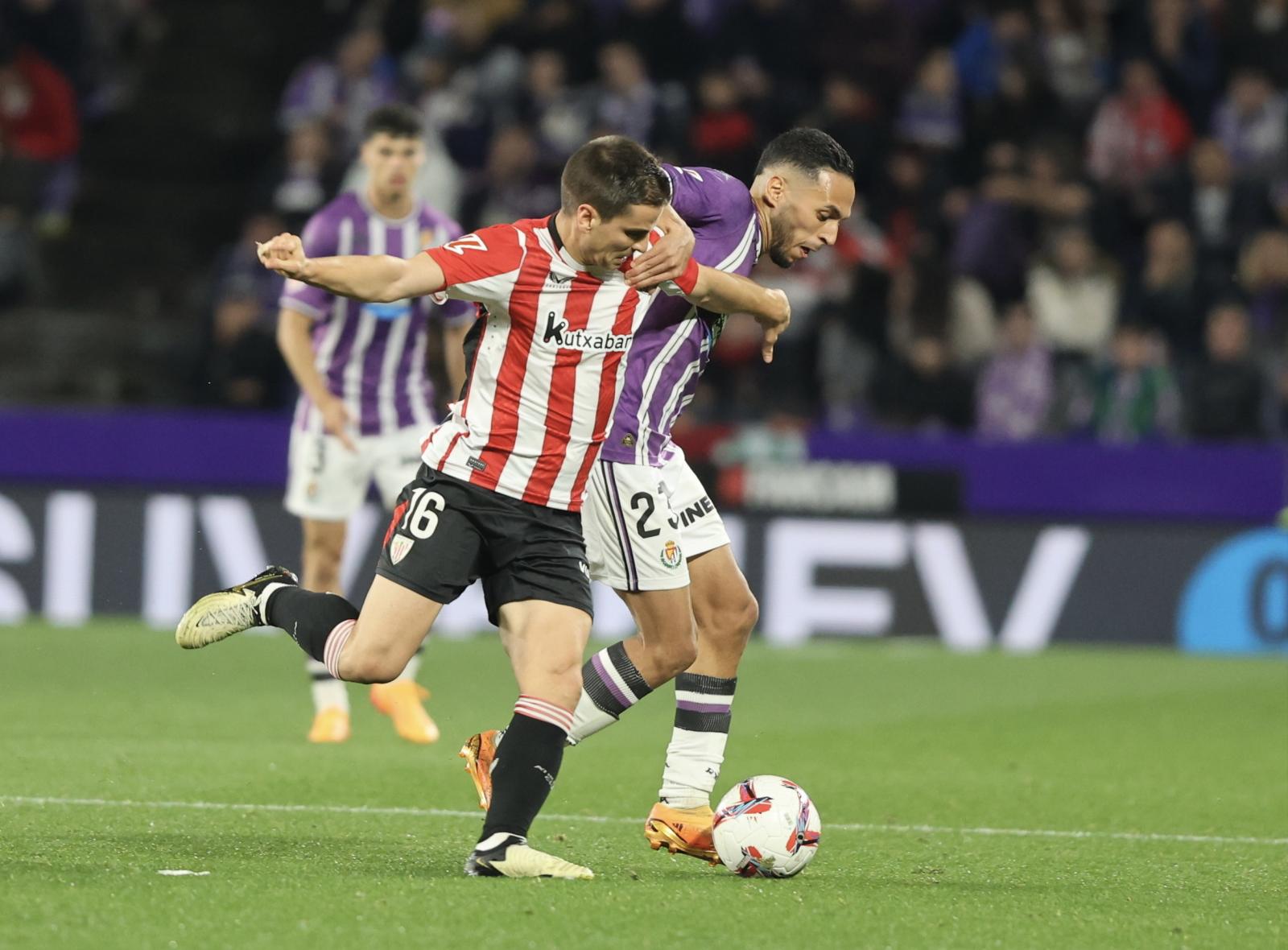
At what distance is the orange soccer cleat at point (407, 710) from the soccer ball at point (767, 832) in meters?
2.82

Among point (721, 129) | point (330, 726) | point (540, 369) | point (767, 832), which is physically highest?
point (721, 129)

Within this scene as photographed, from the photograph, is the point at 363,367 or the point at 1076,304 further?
the point at 1076,304

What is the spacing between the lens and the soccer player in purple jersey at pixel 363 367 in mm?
8391

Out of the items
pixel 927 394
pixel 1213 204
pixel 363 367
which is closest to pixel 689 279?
pixel 363 367

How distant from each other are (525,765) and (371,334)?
3617 millimetres

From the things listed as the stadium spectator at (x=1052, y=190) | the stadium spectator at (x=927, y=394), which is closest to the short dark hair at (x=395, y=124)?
the stadium spectator at (x=927, y=394)

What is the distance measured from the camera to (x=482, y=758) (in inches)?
233

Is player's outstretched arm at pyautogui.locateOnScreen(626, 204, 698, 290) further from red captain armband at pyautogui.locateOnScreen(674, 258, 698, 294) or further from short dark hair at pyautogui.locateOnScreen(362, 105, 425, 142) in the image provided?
short dark hair at pyautogui.locateOnScreen(362, 105, 425, 142)

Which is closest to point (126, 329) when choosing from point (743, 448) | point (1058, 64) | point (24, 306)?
point (24, 306)

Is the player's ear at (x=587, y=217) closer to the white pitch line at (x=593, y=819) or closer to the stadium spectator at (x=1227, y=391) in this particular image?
the white pitch line at (x=593, y=819)

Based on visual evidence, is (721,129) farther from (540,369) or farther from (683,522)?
(540,369)

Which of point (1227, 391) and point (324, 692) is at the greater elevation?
point (1227, 391)

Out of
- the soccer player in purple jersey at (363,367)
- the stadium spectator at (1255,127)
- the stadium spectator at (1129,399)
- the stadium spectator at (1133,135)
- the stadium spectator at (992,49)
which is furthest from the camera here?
the stadium spectator at (992,49)

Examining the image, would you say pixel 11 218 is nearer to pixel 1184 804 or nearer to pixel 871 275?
pixel 871 275
